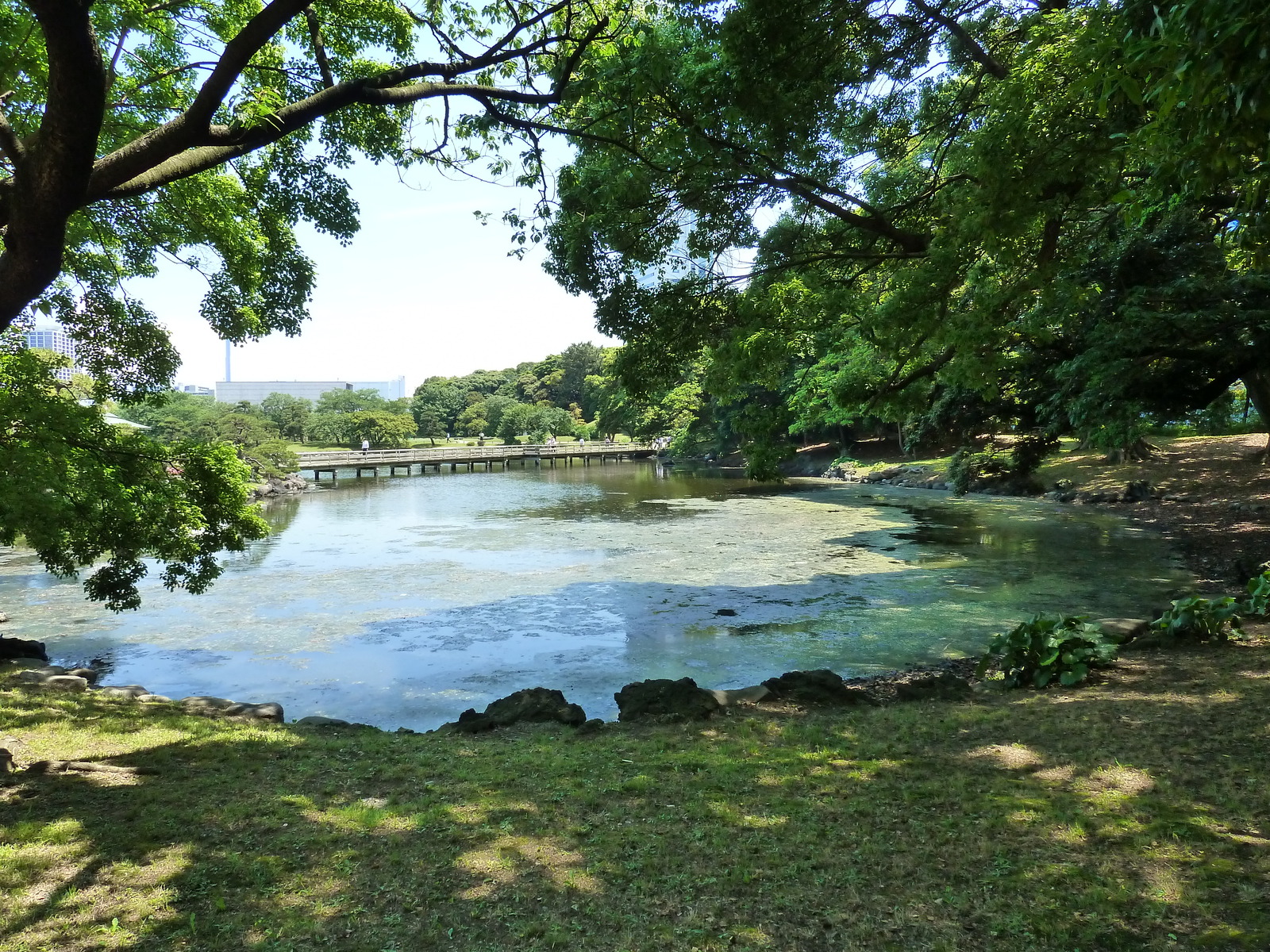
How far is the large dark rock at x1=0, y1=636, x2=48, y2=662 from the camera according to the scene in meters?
7.95

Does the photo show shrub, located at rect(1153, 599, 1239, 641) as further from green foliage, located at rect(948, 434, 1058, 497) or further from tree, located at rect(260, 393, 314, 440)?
tree, located at rect(260, 393, 314, 440)

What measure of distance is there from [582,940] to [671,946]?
1.01ft

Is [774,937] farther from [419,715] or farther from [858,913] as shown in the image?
[419,715]

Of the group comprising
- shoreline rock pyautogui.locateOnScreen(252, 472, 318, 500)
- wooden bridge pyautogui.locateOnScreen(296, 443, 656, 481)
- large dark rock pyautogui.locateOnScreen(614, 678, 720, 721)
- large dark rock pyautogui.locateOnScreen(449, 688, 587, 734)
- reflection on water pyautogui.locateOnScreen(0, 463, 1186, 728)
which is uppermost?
wooden bridge pyautogui.locateOnScreen(296, 443, 656, 481)

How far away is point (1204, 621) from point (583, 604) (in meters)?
7.76

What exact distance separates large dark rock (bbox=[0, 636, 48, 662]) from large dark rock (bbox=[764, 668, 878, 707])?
8.23 metres

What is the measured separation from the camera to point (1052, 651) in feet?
19.1

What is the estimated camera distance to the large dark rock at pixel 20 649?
7.95 meters

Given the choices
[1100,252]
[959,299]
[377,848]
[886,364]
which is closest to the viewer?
[377,848]

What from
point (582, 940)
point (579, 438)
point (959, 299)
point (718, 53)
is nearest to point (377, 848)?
point (582, 940)

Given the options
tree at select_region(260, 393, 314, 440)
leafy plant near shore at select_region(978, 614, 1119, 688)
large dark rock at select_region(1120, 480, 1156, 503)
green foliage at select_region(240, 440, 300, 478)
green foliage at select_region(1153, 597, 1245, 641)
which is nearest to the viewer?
leafy plant near shore at select_region(978, 614, 1119, 688)

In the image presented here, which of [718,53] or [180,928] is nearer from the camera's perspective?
[180,928]

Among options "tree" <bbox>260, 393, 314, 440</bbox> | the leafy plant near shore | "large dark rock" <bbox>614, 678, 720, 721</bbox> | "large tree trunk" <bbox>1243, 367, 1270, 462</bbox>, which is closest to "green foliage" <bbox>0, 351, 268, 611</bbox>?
"large dark rock" <bbox>614, 678, 720, 721</bbox>

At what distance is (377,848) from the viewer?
10.6ft
